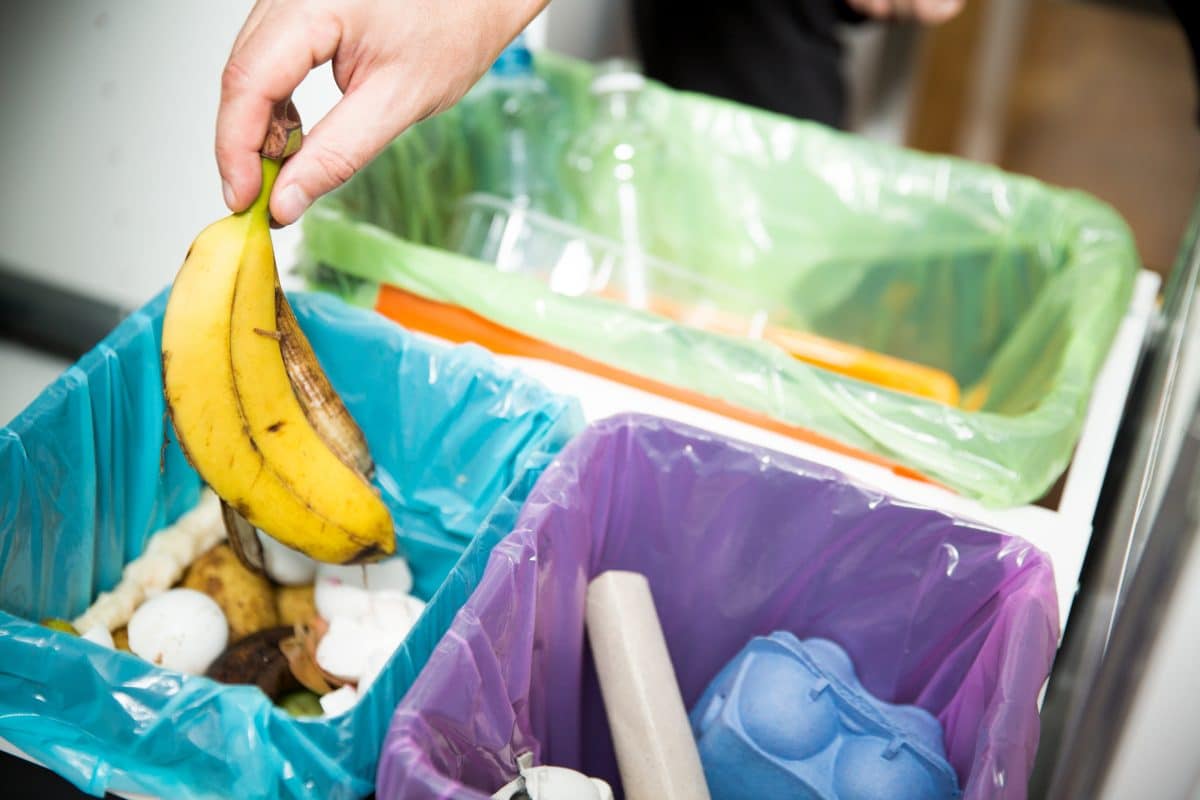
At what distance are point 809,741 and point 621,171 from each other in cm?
72

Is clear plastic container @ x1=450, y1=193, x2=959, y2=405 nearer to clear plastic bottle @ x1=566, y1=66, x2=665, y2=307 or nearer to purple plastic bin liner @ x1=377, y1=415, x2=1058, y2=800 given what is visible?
clear plastic bottle @ x1=566, y1=66, x2=665, y2=307

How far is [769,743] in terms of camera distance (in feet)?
2.30

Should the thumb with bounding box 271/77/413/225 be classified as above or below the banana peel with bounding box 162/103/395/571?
above

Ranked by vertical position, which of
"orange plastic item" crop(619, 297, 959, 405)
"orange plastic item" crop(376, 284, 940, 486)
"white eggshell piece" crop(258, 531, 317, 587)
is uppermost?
"orange plastic item" crop(376, 284, 940, 486)

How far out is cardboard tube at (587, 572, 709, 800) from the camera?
0.66 meters

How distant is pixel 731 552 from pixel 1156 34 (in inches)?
97.7

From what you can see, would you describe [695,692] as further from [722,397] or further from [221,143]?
[221,143]

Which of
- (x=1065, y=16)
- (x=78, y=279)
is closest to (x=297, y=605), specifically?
(x=78, y=279)

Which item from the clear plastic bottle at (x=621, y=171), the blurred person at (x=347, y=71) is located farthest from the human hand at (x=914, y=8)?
the blurred person at (x=347, y=71)

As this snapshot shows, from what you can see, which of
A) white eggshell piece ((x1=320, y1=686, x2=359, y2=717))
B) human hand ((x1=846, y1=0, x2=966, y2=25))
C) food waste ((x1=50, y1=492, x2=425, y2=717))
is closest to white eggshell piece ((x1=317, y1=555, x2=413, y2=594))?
food waste ((x1=50, y1=492, x2=425, y2=717))

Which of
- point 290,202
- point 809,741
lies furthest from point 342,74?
point 809,741

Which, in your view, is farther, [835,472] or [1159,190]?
[1159,190]

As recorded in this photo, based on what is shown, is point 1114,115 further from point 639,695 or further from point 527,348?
point 639,695

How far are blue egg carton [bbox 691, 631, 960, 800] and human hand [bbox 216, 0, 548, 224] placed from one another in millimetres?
408
